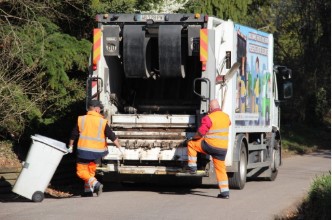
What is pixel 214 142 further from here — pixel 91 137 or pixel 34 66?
pixel 34 66

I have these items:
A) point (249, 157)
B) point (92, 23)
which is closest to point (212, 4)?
point (92, 23)

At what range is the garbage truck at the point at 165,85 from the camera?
12328 millimetres

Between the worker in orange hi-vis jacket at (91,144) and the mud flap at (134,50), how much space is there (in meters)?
1.22

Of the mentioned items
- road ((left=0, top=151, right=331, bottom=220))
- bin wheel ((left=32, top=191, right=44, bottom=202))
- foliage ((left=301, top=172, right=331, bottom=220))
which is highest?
foliage ((left=301, top=172, right=331, bottom=220))

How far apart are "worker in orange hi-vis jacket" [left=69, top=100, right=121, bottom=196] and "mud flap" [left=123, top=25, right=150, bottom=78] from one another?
1.22 metres

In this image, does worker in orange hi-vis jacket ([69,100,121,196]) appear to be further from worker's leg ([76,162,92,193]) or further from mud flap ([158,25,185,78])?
mud flap ([158,25,185,78])

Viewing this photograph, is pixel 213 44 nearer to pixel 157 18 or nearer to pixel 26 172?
pixel 157 18

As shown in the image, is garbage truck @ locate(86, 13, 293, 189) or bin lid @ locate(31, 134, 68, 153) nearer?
bin lid @ locate(31, 134, 68, 153)

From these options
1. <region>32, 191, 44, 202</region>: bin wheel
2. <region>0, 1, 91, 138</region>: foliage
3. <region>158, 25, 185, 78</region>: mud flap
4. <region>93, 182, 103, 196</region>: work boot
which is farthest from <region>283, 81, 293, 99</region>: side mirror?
<region>32, 191, 44, 202</region>: bin wheel

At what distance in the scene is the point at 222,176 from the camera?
468 inches

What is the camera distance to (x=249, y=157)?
1468cm

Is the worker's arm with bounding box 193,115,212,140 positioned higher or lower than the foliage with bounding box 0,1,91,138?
lower

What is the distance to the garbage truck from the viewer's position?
40.4 feet

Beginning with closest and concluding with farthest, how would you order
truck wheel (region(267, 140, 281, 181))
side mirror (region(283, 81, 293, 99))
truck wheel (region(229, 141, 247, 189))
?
truck wheel (region(229, 141, 247, 189)) → truck wheel (region(267, 140, 281, 181)) → side mirror (region(283, 81, 293, 99))
